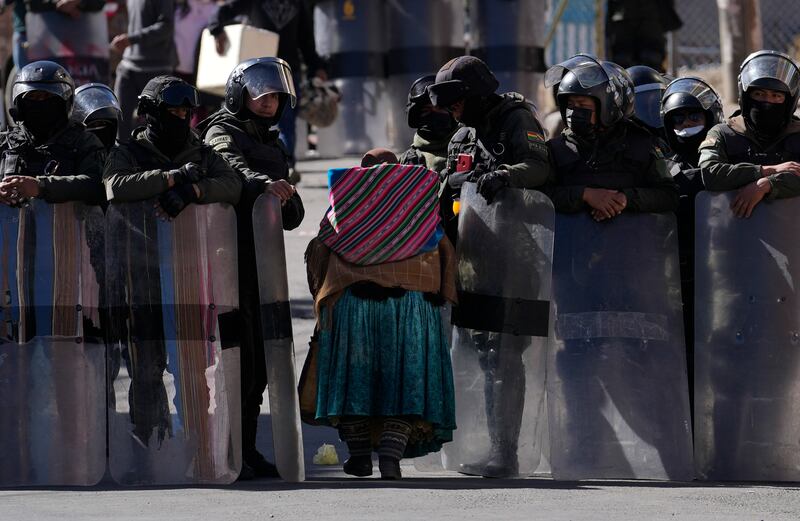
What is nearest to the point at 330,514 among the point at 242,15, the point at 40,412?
the point at 40,412

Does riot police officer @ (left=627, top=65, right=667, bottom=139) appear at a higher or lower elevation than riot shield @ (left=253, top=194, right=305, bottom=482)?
higher

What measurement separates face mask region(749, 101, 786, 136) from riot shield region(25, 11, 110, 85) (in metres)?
6.81

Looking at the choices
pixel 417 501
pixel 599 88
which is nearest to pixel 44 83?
pixel 599 88

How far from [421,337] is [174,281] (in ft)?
3.39

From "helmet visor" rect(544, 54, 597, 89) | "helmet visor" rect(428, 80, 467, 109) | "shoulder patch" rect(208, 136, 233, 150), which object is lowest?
"shoulder patch" rect(208, 136, 233, 150)

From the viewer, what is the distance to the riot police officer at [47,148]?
27.2ft

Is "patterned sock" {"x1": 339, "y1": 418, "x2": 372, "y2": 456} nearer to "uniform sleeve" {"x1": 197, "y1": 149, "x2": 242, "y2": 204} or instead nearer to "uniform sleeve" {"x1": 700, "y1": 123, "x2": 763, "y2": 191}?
"uniform sleeve" {"x1": 197, "y1": 149, "x2": 242, "y2": 204}

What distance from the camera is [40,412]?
8328 mm

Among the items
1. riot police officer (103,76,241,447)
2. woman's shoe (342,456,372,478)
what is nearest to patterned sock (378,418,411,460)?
woman's shoe (342,456,372,478)

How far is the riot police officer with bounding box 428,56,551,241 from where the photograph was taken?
27.5 ft

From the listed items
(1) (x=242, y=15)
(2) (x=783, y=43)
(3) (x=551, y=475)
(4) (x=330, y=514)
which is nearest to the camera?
(4) (x=330, y=514)

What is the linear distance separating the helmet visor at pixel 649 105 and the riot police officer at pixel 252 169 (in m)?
1.86

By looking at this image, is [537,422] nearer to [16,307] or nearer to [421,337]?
[421,337]

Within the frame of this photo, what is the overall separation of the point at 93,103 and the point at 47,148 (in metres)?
1.94
